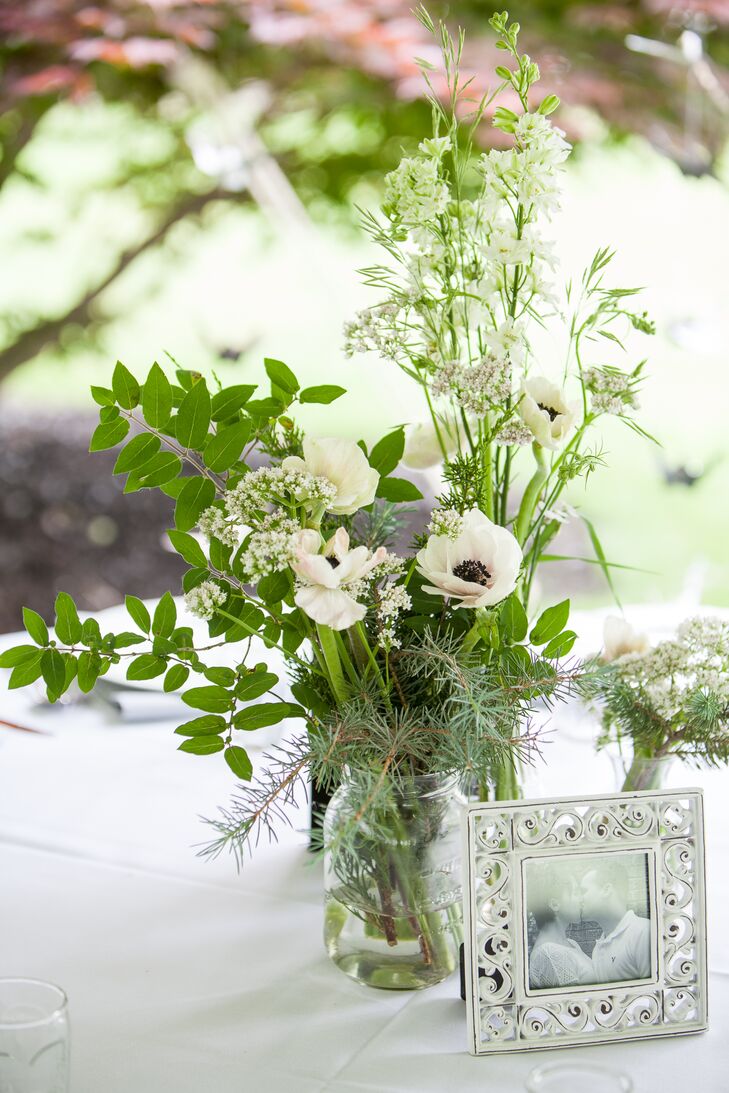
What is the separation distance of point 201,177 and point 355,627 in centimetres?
405

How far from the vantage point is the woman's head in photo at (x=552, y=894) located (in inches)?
28.5

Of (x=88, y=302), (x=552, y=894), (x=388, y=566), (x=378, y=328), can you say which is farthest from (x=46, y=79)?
(x=552, y=894)

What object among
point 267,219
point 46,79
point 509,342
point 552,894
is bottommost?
point 552,894

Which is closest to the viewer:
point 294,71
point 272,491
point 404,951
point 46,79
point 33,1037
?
point 33,1037

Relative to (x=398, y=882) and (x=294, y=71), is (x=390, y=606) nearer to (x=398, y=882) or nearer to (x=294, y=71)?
(x=398, y=882)

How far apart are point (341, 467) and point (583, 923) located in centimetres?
34

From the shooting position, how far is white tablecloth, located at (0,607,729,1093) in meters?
0.71

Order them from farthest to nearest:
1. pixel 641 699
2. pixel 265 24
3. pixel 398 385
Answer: pixel 398 385 → pixel 265 24 → pixel 641 699

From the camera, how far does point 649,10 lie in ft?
12.8

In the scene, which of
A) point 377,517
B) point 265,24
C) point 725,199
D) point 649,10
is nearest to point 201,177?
point 265,24

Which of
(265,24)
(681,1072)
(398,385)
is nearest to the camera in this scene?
(681,1072)

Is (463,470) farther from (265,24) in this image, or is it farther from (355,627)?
(265,24)

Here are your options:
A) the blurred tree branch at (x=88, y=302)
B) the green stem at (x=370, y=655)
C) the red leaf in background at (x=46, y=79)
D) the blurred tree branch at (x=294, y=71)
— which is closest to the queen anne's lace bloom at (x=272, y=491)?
the green stem at (x=370, y=655)

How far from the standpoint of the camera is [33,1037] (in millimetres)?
585
